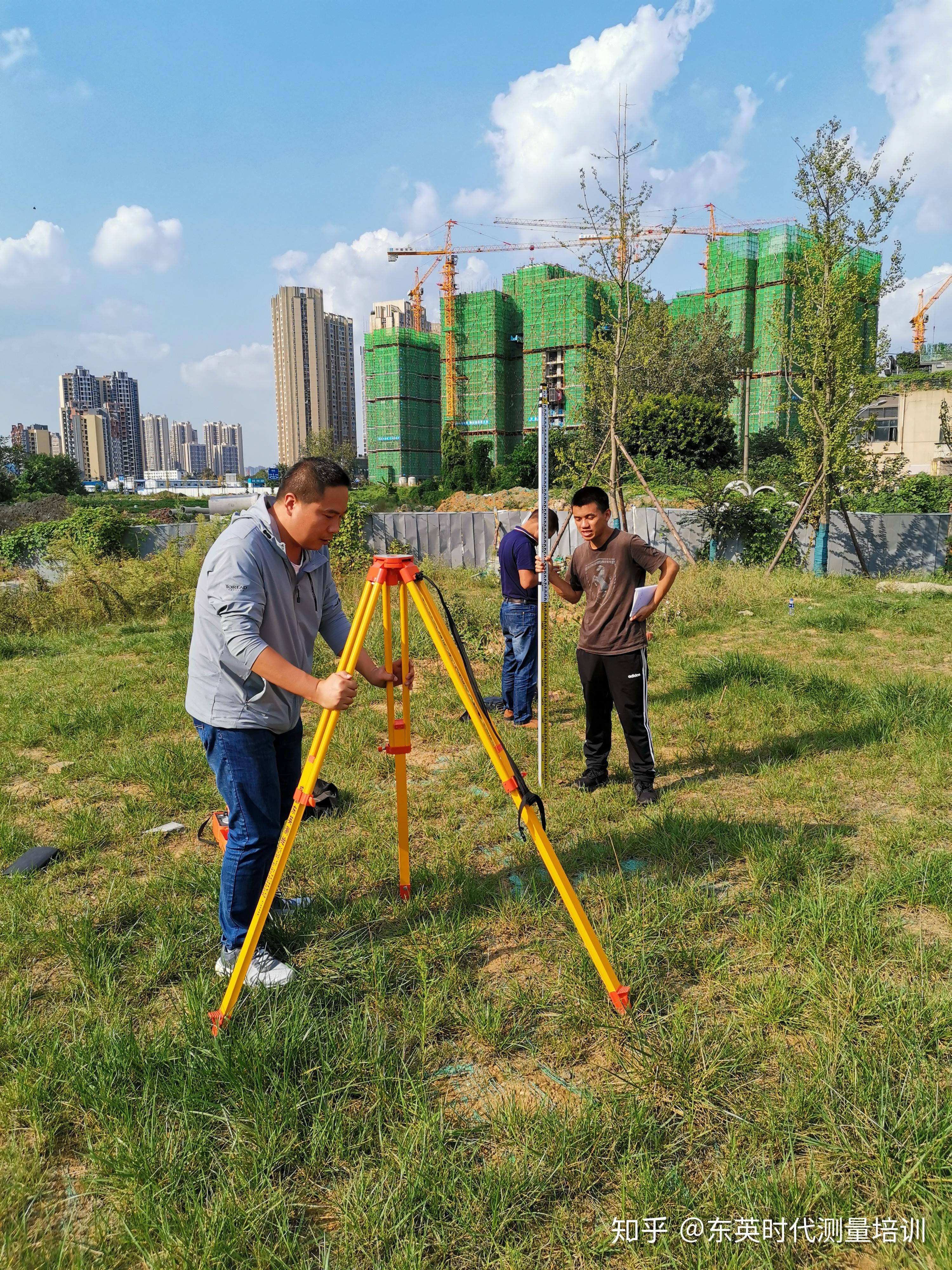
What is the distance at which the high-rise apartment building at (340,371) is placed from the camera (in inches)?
4616

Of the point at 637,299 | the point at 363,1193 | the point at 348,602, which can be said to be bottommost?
the point at 363,1193

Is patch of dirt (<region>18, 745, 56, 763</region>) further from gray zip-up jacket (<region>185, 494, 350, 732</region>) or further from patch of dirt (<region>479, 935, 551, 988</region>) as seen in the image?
patch of dirt (<region>479, 935, 551, 988</region>)

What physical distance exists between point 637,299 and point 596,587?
33.5ft

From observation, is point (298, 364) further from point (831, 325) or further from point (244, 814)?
point (244, 814)

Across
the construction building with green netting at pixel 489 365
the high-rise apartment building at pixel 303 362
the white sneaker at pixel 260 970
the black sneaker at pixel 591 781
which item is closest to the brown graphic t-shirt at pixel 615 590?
the black sneaker at pixel 591 781

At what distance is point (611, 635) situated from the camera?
481cm

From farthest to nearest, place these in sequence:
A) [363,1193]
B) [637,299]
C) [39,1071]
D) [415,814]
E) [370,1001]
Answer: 1. [637,299]
2. [415,814]
3. [370,1001]
4. [39,1071]
5. [363,1193]

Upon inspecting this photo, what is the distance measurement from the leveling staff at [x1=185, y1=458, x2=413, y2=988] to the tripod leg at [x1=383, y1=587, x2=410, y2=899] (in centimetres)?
23

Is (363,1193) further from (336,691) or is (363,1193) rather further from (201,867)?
(201,867)

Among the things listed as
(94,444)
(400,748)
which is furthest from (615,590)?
(94,444)

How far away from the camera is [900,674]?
7285 millimetres

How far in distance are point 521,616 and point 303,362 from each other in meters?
119

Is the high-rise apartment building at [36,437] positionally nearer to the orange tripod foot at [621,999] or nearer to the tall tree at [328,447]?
the tall tree at [328,447]

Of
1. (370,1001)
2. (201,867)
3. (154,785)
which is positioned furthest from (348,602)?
(370,1001)
